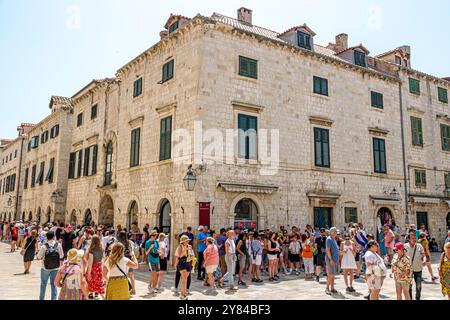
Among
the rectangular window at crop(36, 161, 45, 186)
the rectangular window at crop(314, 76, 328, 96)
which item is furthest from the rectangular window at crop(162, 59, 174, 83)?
the rectangular window at crop(36, 161, 45, 186)

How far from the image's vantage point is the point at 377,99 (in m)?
21.4

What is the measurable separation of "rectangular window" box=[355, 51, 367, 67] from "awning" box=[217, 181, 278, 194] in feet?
32.1

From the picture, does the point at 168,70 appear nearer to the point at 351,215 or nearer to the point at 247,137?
the point at 247,137

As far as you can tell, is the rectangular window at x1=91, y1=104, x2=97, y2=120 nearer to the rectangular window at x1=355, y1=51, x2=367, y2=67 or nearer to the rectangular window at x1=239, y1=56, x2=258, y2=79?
the rectangular window at x1=239, y1=56, x2=258, y2=79

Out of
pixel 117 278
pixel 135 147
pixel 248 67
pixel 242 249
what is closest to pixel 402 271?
pixel 117 278

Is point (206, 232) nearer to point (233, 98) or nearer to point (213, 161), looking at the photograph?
point (213, 161)

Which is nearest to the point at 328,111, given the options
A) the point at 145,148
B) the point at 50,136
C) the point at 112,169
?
the point at 145,148

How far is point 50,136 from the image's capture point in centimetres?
3075

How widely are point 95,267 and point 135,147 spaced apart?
10.9 meters

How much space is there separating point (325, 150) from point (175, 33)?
899cm

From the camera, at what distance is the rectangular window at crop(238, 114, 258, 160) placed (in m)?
16.0

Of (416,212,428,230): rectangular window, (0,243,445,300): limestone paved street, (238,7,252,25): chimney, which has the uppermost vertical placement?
(238,7,252,25): chimney

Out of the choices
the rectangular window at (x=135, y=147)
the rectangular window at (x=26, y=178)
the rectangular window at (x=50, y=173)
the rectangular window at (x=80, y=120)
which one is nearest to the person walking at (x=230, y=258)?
the rectangular window at (x=135, y=147)

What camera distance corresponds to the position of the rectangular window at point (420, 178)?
22188mm
